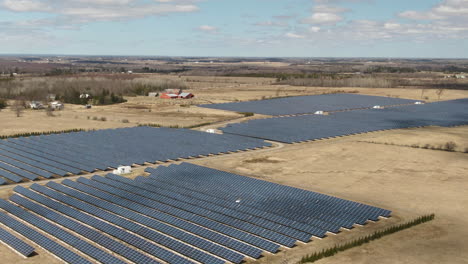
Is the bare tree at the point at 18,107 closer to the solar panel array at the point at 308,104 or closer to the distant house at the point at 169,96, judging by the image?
the distant house at the point at 169,96

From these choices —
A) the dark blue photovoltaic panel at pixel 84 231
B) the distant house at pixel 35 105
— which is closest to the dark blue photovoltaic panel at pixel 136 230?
the dark blue photovoltaic panel at pixel 84 231

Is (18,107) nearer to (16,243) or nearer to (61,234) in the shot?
(61,234)

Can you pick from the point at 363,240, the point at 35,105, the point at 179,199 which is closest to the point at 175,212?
the point at 179,199

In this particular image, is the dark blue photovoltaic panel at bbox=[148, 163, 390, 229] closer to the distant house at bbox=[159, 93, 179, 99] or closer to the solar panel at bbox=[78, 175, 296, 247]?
the solar panel at bbox=[78, 175, 296, 247]

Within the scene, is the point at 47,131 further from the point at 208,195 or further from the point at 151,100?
the point at 151,100

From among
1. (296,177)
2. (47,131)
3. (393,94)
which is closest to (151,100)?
(47,131)

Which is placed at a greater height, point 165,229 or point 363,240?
point 363,240
